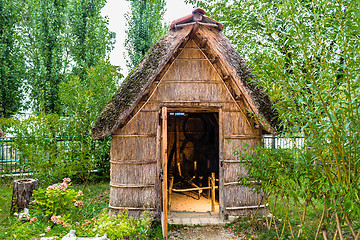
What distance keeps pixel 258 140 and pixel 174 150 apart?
12.2 ft

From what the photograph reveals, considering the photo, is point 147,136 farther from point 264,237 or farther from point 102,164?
point 102,164

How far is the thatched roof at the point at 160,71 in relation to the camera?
4.75 metres

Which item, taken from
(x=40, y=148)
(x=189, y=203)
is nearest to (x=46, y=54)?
(x=40, y=148)

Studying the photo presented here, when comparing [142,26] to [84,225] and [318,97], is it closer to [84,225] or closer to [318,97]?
[84,225]

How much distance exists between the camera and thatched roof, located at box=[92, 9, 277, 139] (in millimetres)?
4748

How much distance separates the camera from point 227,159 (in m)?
5.15

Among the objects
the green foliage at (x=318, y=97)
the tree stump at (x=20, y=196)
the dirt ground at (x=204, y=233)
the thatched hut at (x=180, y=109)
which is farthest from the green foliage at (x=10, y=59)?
the green foliage at (x=318, y=97)

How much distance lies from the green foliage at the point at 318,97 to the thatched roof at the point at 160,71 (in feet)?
4.34

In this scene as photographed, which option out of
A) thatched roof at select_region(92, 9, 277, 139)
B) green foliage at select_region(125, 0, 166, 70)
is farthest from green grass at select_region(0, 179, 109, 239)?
green foliage at select_region(125, 0, 166, 70)

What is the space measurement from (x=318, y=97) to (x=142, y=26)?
10510 millimetres

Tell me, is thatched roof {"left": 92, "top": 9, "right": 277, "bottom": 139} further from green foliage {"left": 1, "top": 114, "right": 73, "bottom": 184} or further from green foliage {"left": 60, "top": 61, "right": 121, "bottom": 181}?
green foliage {"left": 60, "top": 61, "right": 121, "bottom": 181}

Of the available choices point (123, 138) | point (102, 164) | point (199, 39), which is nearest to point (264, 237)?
point (123, 138)

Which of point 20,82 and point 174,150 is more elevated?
point 20,82

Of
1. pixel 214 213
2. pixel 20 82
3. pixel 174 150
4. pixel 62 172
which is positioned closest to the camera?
pixel 214 213
